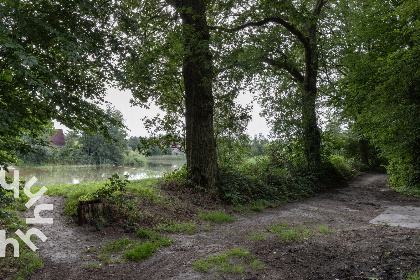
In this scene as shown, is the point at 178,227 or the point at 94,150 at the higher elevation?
→ the point at 94,150

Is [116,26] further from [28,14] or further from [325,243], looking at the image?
[325,243]

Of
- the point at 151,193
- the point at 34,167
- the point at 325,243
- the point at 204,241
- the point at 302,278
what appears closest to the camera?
the point at 302,278

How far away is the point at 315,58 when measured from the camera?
12.8 metres

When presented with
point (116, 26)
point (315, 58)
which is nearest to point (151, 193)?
point (116, 26)

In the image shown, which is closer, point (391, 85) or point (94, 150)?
point (391, 85)

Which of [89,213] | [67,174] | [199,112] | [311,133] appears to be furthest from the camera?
[67,174]

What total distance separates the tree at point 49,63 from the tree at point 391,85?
7.89 meters

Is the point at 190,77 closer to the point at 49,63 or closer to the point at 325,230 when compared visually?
the point at 49,63

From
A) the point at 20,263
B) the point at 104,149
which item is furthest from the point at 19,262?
the point at 104,149

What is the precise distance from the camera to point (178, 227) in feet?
18.8

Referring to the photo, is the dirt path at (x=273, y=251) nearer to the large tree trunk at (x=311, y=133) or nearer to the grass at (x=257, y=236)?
the grass at (x=257, y=236)

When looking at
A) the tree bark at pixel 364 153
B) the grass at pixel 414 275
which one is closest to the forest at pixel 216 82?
the grass at pixel 414 275

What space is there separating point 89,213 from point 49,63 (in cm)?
295

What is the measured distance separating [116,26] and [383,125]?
30.3 ft
